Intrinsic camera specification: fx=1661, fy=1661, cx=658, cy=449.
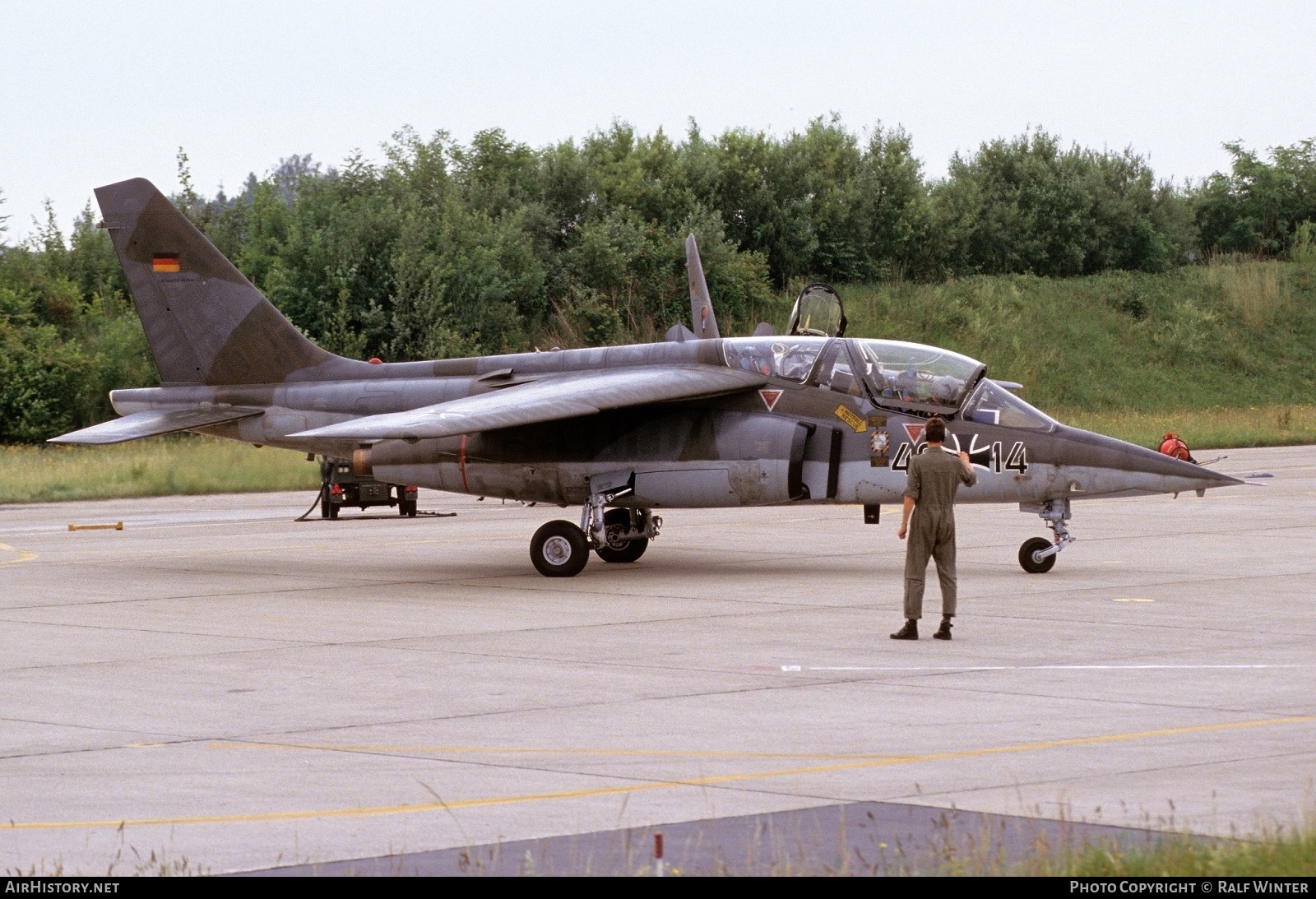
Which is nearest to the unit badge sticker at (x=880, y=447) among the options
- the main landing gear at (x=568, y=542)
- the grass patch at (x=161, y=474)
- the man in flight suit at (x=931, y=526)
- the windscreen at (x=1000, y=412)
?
the windscreen at (x=1000, y=412)

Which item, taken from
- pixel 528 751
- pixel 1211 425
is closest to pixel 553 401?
pixel 528 751

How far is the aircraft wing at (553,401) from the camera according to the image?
17.4 metres

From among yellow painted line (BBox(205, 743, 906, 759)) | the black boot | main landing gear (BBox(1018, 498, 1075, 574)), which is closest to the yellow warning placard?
main landing gear (BBox(1018, 498, 1075, 574))

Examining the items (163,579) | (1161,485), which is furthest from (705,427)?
(163,579)

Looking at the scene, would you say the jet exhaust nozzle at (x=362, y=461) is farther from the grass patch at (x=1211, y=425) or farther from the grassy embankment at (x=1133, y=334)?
the grassy embankment at (x=1133, y=334)

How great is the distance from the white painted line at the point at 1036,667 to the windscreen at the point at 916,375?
21.6ft

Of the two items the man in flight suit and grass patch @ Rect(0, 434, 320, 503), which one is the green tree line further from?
the man in flight suit

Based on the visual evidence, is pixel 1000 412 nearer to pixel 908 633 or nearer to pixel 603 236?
pixel 908 633

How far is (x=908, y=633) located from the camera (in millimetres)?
13797

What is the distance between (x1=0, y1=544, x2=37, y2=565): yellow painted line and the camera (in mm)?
22000

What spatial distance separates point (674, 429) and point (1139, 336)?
55.1 meters

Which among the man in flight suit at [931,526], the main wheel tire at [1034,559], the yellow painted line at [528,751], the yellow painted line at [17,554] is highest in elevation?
the man in flight suit at [931,526]

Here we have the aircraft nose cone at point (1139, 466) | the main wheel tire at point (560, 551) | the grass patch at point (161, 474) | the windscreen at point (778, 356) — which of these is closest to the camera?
the aircraft nose cone at point (1139, 466)

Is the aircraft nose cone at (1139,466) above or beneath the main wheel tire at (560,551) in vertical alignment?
above
